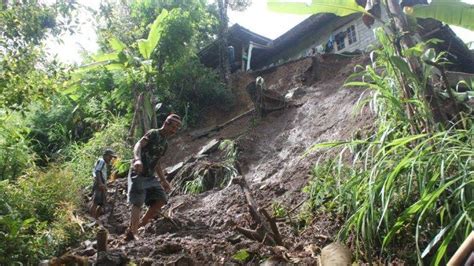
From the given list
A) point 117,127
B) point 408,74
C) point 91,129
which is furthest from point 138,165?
point 91,129

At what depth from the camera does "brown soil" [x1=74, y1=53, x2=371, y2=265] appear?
397 cm

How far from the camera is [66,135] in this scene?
12141mm

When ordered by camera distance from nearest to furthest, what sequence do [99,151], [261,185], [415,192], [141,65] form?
[415,192]
[261,185]
[99,151]
[141,65]

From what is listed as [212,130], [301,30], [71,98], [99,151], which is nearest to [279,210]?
[212,130]

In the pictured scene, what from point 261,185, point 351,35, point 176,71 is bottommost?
point 261,185

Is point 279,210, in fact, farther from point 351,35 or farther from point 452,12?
point 351,35

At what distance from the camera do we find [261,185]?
655cm

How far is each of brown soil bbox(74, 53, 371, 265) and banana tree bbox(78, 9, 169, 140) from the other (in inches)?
43.9

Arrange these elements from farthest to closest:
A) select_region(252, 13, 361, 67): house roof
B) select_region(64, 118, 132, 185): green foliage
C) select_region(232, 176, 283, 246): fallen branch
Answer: select_region(252, 13, 361, 67): house roof < select_region(64, 118, 132, 185): green foliage < select_region(232, 176, 283, 246): fallen branch

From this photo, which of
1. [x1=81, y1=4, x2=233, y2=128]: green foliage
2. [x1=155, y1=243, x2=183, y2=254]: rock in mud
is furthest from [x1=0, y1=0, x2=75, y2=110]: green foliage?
[x1=81, y1=4, x2=233, y2=128]: green foliage

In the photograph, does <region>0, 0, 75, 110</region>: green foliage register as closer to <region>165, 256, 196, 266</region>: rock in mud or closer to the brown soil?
the brown soil

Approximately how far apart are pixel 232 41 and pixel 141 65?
6.41 meters

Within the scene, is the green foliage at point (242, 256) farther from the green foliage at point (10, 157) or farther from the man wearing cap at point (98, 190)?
the green foliage at point (10, 157)

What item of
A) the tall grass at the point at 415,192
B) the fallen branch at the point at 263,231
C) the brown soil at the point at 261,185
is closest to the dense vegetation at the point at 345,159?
the tall grass at the point at 415,192
